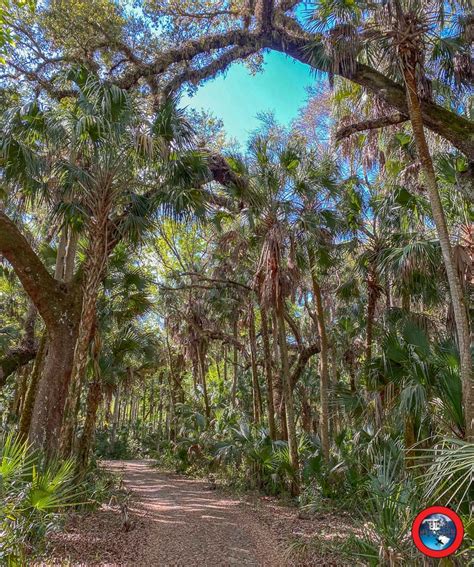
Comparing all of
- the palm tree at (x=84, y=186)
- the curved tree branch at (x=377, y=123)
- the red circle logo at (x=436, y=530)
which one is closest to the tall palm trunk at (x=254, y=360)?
the palm tree at (x=84, y=186)

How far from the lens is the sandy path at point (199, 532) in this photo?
612cm

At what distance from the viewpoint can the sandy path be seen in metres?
6.12

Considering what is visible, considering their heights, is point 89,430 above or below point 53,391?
below

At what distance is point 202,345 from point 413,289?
12020mm

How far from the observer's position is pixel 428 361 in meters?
5.94

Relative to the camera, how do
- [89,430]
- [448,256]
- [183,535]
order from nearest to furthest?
[448,256] < [183,535] < [89,430]

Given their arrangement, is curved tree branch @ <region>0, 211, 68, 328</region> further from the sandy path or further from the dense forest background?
the sandy path

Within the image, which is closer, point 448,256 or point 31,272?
point 448,256

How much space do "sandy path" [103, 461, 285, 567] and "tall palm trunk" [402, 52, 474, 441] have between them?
3.52 metres

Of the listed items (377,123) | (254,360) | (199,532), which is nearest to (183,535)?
(199,532)

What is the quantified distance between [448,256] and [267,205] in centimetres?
518

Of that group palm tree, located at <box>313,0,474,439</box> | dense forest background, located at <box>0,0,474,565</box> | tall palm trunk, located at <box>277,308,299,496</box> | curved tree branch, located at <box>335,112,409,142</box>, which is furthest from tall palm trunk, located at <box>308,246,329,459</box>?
palm tree, located at <box>313,0,474,439</box>

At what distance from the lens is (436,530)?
9.43 ft

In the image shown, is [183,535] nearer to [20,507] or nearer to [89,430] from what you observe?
[89,430]
